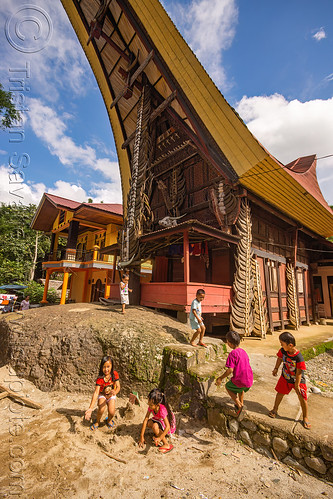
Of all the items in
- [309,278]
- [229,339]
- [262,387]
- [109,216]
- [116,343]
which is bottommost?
[262,387]

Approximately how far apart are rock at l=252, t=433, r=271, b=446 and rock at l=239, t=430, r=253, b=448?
0.07m

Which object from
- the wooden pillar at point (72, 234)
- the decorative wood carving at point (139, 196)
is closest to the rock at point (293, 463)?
the decorative wood carving at point (139, 196)

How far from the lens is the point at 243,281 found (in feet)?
26.0

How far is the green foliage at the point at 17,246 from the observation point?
24781 millimetres

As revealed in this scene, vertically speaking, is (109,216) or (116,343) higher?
(109,216)

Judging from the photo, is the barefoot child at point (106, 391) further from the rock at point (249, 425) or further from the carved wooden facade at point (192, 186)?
the carved wooden facade at point (192, 186)

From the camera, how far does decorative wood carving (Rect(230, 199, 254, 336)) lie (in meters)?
7.56

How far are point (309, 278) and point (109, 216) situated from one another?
1396 cm

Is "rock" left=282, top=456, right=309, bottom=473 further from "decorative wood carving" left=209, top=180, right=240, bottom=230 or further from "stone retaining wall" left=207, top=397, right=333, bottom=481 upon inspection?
"decorative wood carving" left=209, top=180, right=240, bottom=230

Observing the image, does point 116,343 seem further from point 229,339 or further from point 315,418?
point 315,418

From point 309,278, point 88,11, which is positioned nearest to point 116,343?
point 309,278

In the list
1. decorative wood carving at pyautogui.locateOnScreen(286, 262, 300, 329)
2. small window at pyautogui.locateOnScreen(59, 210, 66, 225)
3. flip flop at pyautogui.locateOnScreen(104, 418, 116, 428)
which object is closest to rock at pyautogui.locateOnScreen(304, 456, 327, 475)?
flip flop at pyautogui.locateOnScreen(104, 418, 116, 428)

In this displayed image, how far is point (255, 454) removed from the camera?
9.53 ft

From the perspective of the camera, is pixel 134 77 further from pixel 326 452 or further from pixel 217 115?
pixel 326 452
